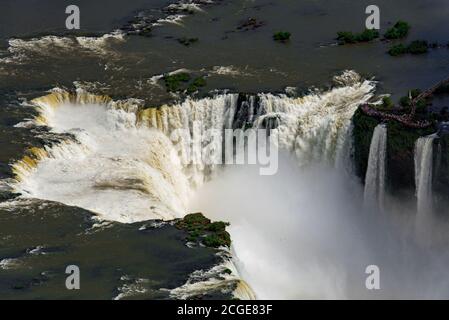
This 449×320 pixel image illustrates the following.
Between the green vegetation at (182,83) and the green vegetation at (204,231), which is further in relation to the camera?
the green vegetation at (182,83)

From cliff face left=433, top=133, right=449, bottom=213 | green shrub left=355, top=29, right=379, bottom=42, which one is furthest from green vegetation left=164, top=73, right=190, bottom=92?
cliff face left=433, top=133, right=449, bottom=213

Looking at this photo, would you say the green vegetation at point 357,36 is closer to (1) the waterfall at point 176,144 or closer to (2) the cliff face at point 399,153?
(1) the waterfall at point 176,144

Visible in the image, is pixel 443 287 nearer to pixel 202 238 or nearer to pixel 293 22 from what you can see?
pixel 202 238

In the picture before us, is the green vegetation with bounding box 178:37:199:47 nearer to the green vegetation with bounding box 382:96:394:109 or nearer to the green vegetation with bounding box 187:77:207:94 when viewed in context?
the green vegetation with bounding box 187:77:207:94

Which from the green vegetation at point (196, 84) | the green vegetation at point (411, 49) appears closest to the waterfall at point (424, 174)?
the green vegetation at point (411, 49)

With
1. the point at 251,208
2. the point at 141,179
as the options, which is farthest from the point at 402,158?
the point at 141,179

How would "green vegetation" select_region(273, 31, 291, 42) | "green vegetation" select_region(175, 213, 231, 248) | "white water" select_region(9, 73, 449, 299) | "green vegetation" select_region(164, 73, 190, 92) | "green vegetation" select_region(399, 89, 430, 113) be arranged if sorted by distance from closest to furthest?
"green vegetation" select_region(175, 213, 231, 248), "white water" select_region(9, 73, 449, 299), "green vegetation" select_region(399, 89, 430, 113), "green vegetation" select_region(164, 73, 190, 92), "green vegetation" select_region(273, 31, 291, 42)

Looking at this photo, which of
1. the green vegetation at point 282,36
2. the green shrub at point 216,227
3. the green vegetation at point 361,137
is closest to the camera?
the green shrub at point 216,227
